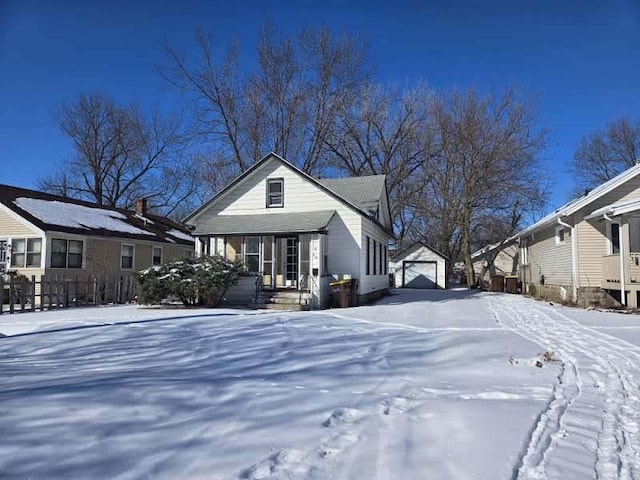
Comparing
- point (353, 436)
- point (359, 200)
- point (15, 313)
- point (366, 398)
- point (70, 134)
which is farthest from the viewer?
point (70, 134)

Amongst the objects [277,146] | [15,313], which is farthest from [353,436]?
[277,146]

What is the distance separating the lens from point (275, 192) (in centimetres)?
1872

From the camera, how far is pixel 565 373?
20.1ft

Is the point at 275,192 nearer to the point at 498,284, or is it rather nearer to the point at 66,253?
the point at 66,253

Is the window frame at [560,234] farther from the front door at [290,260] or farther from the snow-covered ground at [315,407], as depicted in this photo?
the snow-covered ground at [315,407]

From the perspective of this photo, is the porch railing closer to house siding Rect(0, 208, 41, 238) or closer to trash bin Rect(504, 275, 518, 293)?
trash bin Rect(504, 275, 518, 293)

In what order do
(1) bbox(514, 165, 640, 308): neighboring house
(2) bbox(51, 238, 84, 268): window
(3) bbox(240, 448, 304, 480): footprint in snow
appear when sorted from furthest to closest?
(2) bbox(51, 238, 84, 268): window → (1) bbox(514, 165, 640, 308): neighboring house → (3) bbox(240, 448, 304, 480): footprint in snow

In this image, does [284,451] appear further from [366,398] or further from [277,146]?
[277,146]

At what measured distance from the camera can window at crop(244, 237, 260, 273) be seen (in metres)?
17.7

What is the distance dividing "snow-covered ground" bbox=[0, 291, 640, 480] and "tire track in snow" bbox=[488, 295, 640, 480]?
0.06 feet

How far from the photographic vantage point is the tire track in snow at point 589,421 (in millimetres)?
3287

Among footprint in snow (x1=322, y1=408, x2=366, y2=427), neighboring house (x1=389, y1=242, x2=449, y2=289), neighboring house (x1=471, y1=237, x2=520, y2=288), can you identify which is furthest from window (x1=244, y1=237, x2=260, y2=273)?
neighboring house (x1=471, y1=237, x2=520, y2=288)

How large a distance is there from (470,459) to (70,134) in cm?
4314

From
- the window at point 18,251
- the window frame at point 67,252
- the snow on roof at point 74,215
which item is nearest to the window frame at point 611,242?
the snow on roof at point 74,215
